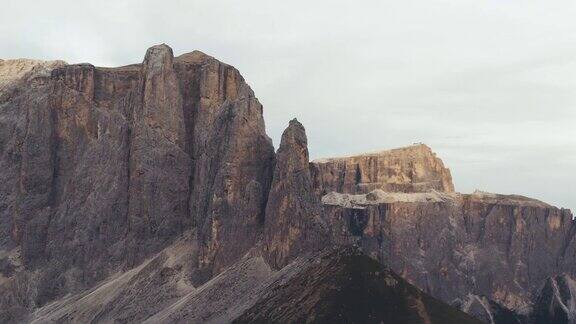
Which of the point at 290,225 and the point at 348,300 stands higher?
the point at 290,225

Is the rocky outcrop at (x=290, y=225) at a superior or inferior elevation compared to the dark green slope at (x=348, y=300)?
superior

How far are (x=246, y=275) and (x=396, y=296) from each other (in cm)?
3616

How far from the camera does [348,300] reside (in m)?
171

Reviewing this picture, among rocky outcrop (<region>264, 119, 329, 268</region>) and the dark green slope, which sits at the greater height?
rocky outcrop (<region>264, 119, 329, 268</region>)

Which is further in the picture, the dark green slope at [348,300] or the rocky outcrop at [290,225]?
the rocky outcrop at [290,225]

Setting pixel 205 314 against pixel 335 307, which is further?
pixel 205 314

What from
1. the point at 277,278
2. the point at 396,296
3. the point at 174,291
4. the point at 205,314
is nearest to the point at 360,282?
the point at 396,296

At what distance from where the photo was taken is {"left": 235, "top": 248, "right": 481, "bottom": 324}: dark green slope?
16625 cm

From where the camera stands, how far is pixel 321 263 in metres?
183

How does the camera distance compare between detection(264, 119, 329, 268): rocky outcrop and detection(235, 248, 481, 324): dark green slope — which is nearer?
detection(235, 248, 481, 324): dark green slope

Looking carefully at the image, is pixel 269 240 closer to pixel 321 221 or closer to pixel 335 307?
pixel 321 221

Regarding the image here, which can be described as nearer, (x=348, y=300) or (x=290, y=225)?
(x=348, y=300)

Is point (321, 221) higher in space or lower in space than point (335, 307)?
higher

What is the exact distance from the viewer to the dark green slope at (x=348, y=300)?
545ft
